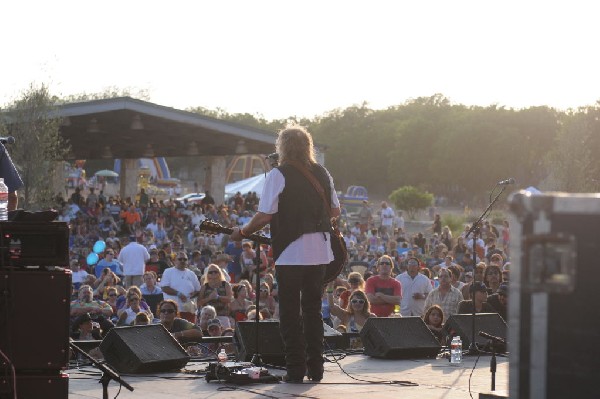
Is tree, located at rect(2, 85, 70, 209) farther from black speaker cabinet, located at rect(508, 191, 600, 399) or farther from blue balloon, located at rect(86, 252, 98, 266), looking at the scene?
black speaker cabinet, located at rect(508, 191, 600, 399)

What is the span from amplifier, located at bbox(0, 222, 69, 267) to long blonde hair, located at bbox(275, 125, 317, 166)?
6.50 ft

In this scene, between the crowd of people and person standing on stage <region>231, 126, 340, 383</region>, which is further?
the crowd of people

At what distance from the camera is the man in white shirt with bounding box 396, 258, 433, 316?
14445 millimetres

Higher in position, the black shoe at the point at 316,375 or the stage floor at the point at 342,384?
the black shoe at the point at 316,375

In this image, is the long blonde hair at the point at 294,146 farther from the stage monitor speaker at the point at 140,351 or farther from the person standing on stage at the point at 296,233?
the stage monitor speaker at the point at 140,351

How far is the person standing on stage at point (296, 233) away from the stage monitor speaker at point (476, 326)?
9.30 feet

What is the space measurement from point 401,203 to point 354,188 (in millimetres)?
3590

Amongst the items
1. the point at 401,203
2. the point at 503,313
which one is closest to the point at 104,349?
the point at 503,313

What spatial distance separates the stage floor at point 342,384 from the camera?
6789 millimetres

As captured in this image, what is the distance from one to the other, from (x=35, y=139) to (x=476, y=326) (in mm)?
22452

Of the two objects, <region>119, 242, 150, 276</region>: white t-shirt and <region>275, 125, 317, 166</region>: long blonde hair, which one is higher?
<region>275, 125, 317, 166</region>: long blonde hair

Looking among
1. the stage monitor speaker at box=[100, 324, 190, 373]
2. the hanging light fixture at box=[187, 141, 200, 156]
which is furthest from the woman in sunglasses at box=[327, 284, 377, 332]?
the hanging light fixture at box=[187, 141, 200, 156]

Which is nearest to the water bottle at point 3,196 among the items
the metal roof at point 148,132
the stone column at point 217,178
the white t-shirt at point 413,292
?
the white t-shirt at point 413,292

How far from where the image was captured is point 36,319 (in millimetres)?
5496
